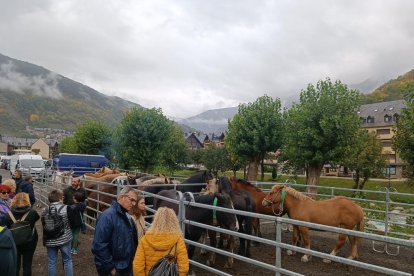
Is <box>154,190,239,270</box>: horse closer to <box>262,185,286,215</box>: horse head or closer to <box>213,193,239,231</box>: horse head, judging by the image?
<box>213,193,239,231</box>: horse head

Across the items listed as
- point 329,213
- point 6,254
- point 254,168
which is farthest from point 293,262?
point 254,168

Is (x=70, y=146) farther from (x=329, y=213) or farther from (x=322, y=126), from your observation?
(x=329, y=213)

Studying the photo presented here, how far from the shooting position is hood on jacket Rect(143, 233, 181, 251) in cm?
348

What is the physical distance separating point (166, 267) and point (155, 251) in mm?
186

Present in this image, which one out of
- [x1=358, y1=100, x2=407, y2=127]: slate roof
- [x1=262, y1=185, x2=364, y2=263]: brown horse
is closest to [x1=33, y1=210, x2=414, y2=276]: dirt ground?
[x1=262, y1=185, x2=364, y2=263]: brown horse

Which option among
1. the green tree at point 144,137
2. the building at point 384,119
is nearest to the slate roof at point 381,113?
the building at point 384,119

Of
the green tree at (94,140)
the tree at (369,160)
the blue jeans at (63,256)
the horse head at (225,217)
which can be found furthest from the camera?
the green tree at (94,140)

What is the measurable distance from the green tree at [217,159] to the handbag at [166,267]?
5438cm

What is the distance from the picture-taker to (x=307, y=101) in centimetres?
2688

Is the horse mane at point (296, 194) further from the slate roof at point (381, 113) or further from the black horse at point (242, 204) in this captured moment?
the slate roof at point (381, 113)

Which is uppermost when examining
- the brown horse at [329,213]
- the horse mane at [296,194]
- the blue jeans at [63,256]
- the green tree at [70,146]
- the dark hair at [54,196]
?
the green tree at [70,146]

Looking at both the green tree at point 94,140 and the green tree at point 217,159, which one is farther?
the green tree at point 217,159

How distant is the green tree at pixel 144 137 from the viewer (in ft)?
101

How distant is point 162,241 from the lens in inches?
137
